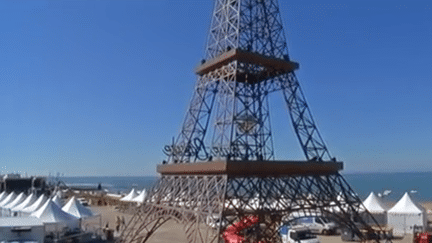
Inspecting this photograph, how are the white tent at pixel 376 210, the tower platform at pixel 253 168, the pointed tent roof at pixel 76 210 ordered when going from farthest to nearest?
1. the white tent at pixel 376 210
2. the pointed tent roof at pixel 76 210
3. the tower platform at pixel 253 168

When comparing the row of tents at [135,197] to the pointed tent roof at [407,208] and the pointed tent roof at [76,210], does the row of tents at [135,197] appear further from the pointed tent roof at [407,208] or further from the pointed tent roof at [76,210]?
the pointed tent roof at [407,208]

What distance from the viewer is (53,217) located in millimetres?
29797

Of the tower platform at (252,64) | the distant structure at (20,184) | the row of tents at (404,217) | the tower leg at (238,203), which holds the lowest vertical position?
the row of tents at (404,217)

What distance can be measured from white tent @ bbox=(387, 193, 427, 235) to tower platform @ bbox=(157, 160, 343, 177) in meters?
16.9

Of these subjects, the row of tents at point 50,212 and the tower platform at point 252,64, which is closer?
the tower platform at point 252,64

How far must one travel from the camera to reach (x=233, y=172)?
1772 cm

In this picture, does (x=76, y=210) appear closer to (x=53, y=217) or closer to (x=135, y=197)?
(x=53, y=217)

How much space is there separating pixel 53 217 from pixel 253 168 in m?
18.1

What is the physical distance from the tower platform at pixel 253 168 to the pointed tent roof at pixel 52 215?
447 inches

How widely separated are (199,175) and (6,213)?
30907mm

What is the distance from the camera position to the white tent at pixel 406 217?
3531 centimetres

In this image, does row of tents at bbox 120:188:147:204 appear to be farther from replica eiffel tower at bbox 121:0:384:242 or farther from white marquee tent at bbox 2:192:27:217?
replica eiffel tower at bbox 121:0:384:242

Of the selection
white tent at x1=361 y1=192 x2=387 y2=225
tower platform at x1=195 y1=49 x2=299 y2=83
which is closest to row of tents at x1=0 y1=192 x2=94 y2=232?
tower platform at x1=195 y1=49 x2=299 y2=83

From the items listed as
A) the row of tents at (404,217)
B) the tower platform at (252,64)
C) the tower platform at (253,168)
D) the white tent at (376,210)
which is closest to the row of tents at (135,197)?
the white tent at (376,210)
